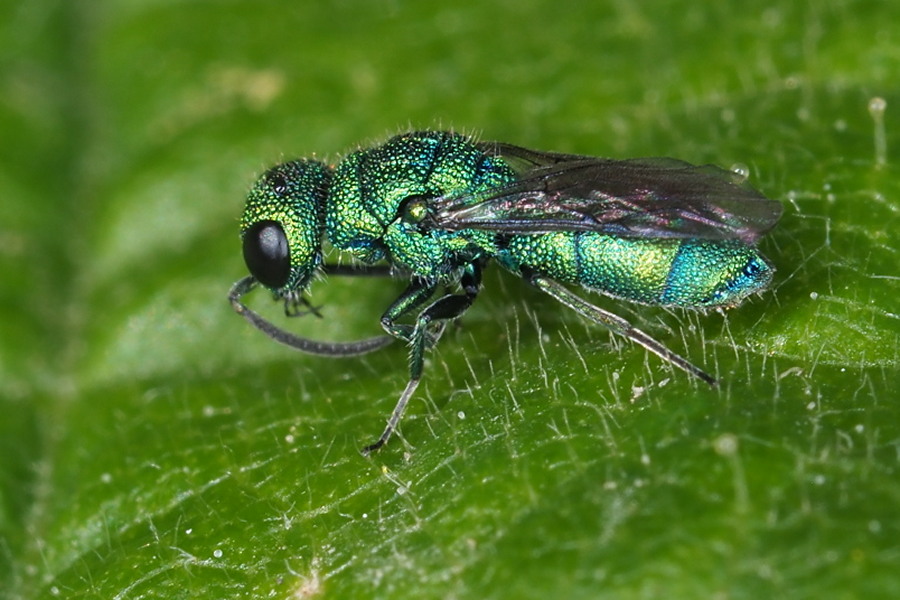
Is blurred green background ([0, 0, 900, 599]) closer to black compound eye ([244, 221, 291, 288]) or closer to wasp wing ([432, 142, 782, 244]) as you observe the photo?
wasp wing ([432, 142, 782, 244])

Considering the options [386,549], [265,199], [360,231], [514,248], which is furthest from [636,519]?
[265,199]

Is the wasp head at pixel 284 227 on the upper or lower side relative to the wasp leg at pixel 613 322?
upper

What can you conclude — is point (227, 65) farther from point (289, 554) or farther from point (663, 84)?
point (289, 554)

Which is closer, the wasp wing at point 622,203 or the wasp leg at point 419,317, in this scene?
the wasp wing at point 622,203

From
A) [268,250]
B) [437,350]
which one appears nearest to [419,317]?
[437,350]

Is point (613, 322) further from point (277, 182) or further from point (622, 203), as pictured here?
point (277, 182)

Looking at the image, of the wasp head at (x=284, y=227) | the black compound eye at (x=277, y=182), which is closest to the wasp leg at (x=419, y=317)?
the wasp head at (x=284, y=227)

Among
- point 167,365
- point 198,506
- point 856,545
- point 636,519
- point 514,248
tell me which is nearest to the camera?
point 856,545

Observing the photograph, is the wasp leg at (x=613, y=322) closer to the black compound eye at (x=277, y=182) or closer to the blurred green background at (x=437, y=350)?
the blurred green background at (x=437, y=350)
